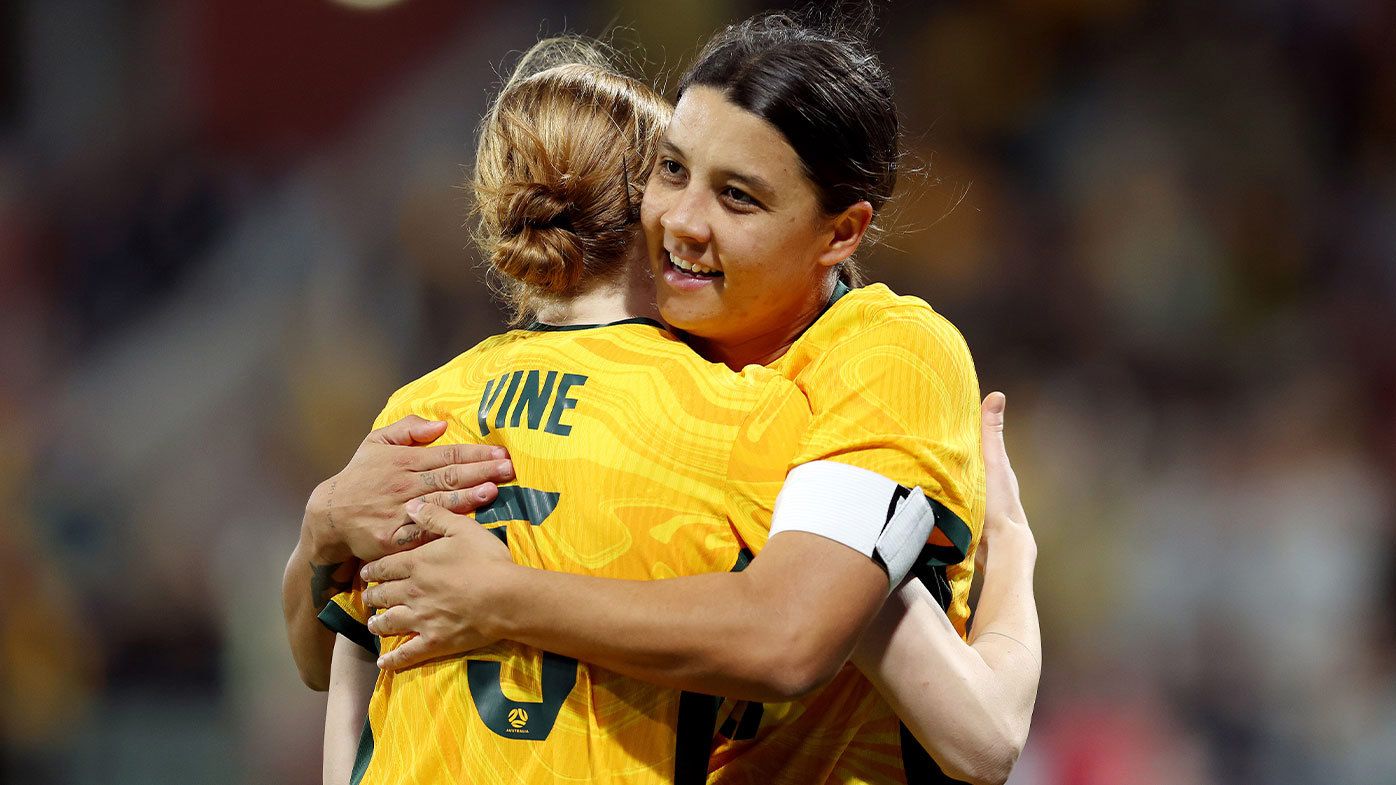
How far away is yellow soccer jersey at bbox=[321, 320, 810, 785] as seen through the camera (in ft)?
4.94

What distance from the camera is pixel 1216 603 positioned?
4445 millimetres

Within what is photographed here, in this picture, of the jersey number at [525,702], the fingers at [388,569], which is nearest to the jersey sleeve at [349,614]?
the fingers at [388,569]

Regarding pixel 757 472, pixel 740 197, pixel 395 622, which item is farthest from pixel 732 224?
pixel 395 622

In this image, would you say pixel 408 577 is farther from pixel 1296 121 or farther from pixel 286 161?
pixel 1296 121

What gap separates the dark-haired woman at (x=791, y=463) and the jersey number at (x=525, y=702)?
59 millimetres

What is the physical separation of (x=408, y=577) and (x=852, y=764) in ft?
2.14

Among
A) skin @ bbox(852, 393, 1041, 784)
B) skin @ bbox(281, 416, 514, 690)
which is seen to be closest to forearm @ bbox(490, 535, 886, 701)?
skin @ bbox(852, 393, 1041, 784)

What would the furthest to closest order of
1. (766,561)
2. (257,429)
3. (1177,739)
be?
(257,429) → (1177,739) → (766,561)

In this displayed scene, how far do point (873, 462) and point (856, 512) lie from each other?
7 cm

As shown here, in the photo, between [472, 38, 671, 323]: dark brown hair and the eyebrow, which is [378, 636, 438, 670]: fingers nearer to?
[472, 38, 671, 323]: dark brown hair

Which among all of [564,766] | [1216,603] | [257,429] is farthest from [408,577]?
[1216,603]

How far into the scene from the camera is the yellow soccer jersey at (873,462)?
1.49 metres

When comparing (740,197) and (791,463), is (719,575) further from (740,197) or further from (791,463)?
(740,197)

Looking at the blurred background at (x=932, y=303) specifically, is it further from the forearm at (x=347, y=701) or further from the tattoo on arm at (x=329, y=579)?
the tattoo on arm at (x=329, y=579)
